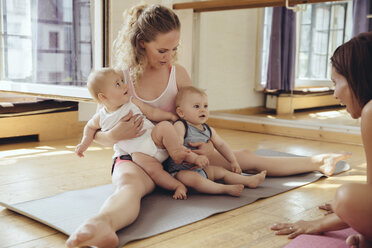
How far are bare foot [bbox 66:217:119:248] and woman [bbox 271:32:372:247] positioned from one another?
0.55 meters

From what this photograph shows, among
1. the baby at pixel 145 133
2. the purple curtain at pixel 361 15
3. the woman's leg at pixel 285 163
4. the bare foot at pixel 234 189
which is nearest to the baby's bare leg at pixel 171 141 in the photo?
the baby at pixel 145 133

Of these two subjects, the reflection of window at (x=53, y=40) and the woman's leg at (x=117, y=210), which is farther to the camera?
the reflection of window at (x=53, y=40)

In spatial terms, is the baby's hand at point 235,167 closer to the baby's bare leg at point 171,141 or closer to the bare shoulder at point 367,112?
the baby's bare leg at point 171,141

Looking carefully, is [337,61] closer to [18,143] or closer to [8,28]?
[18,143]

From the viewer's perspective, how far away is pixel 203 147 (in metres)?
1.64

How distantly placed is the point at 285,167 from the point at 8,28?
227 centimetres

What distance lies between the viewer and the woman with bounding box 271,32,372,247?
3.12 ft

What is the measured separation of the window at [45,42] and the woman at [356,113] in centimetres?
173

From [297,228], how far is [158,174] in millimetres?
533

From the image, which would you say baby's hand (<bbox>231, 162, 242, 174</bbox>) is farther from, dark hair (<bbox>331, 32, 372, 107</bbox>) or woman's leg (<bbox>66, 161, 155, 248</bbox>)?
dark hair (<bbox>331, 32, 372, 107</bbox>)

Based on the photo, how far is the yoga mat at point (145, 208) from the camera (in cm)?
124

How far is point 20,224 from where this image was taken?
50.8 inches

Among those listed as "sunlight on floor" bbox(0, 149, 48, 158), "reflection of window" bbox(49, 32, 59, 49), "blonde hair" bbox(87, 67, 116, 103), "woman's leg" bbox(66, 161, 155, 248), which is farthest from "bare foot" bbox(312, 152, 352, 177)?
"reflection of window" bbox(49, 32, 59, 49)

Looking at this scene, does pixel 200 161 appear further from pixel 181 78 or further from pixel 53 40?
pixel 53 40
